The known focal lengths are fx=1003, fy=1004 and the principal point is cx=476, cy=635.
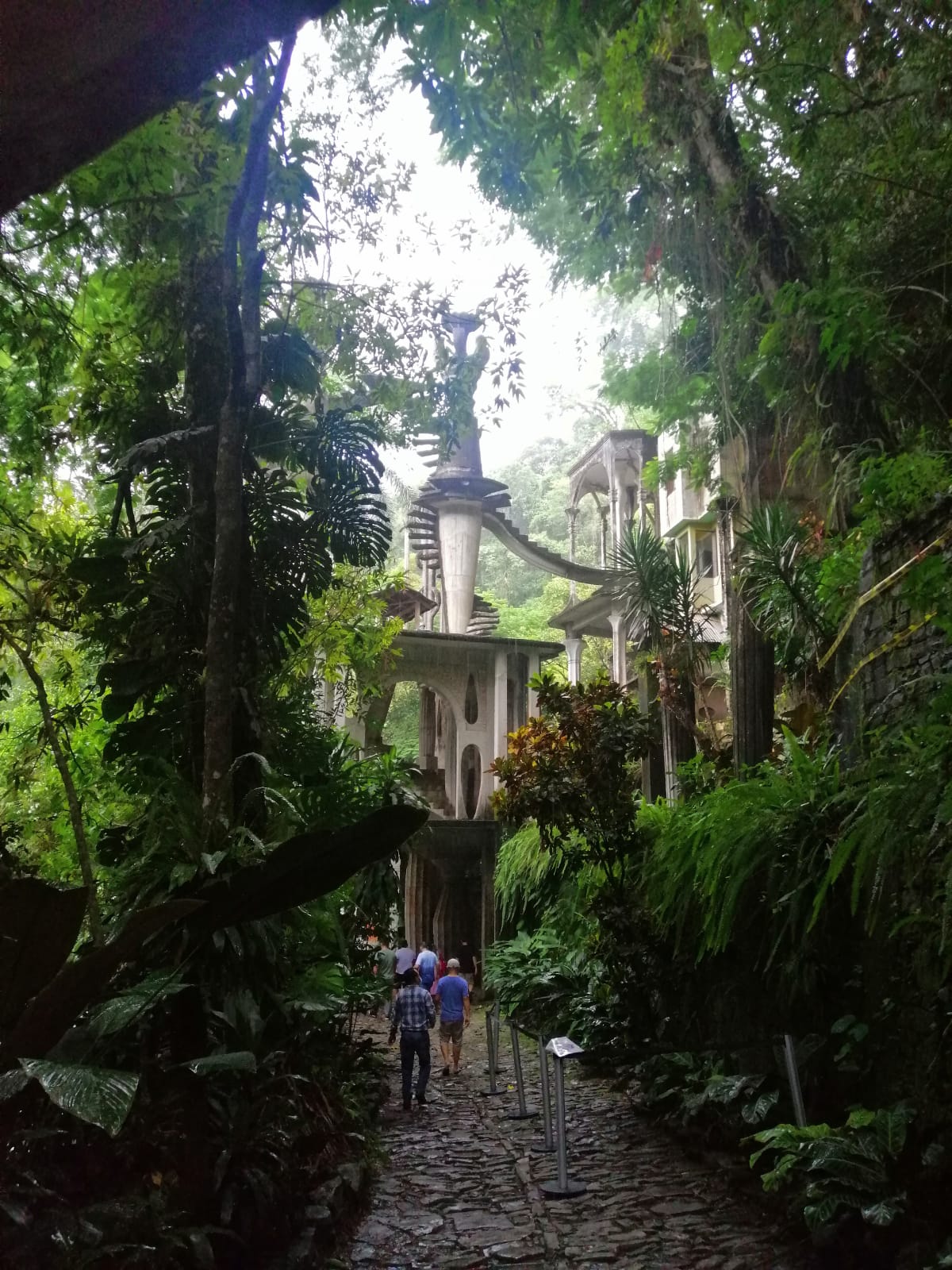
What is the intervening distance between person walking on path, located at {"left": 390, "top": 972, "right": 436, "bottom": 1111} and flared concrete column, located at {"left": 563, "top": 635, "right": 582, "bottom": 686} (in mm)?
12935

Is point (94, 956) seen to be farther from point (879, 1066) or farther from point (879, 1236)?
point (879, 1066)

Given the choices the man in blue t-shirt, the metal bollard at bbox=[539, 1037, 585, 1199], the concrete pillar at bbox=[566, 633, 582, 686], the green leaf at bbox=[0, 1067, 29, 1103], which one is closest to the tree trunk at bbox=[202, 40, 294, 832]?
the green leaf at bbox=[0, 1067, 29, 1103]

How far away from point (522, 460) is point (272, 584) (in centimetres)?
4267

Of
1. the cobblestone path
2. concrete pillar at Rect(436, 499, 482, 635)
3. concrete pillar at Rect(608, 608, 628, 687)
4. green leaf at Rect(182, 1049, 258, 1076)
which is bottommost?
the cobblestone path

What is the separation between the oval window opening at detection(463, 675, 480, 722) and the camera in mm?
19688

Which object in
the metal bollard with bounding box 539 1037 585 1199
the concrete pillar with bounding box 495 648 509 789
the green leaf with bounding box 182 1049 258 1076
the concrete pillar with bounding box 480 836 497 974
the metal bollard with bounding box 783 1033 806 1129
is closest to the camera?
the green leaf with bounding box 182 1049 258 1076

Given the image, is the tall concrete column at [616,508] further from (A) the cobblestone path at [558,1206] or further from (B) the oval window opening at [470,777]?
(A) the cobblestone path at [558,1206]

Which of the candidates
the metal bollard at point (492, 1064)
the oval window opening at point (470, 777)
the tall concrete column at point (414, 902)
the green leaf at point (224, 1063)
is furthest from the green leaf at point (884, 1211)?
the oval window opening at point (470, 777)

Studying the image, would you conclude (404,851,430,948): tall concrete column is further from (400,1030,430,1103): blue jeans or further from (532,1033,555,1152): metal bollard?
(532,1033,555,1152): metal bollard

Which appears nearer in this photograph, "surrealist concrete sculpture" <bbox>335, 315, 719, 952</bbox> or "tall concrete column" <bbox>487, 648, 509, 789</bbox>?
"surrealist concrete sculpture" <bbox>335, 315, 719, 952</bbox>

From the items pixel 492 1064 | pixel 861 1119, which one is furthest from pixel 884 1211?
pixel 492 1064

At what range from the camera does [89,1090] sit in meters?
2.89

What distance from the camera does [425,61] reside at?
181 inches

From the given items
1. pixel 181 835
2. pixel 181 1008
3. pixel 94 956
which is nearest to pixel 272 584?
pixel 181 835
